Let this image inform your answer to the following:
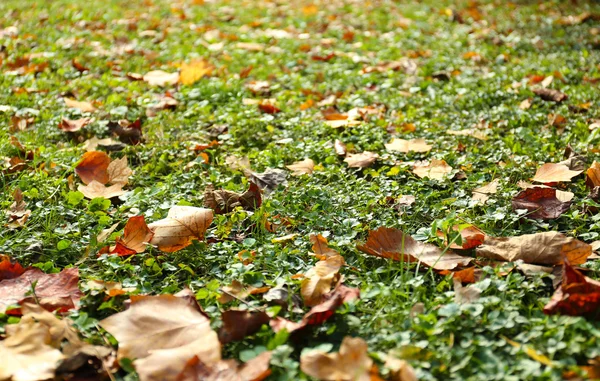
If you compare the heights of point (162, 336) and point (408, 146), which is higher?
point (162, 336)

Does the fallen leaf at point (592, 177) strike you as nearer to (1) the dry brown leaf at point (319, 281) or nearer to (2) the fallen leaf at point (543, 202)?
(2) the fallen leaf at point (543, 202)

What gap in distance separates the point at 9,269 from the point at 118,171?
77 cm

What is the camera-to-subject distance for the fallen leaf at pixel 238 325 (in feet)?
5.01

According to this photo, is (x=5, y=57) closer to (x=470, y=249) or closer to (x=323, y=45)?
(x=323, y=45)

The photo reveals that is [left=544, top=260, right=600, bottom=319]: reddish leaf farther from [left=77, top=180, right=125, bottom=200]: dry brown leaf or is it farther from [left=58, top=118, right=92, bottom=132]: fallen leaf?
[left=58, top=118, right=92, bottom=132]: fallen leaf

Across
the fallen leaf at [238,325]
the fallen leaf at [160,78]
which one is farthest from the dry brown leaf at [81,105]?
the fallen leaf at [238,325]

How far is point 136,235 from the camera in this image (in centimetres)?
197

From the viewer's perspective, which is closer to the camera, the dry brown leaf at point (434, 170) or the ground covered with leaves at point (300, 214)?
the ground covered with leaves at point (300, 214)

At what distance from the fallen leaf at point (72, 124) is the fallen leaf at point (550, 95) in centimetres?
233

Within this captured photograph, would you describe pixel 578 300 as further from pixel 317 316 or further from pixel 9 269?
pixel 9 269

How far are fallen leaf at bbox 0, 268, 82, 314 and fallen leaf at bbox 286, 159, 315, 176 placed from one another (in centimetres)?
100

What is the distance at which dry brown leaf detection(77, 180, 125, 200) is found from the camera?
2.31 metres

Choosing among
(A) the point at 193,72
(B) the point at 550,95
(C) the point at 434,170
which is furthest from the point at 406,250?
(A) the point at 193,72

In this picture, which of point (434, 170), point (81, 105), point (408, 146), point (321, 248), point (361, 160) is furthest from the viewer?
point (81, 105)
